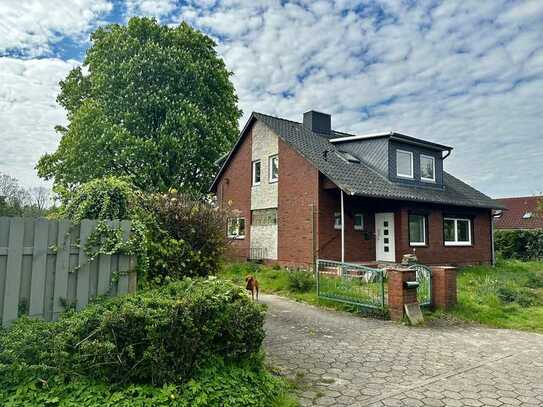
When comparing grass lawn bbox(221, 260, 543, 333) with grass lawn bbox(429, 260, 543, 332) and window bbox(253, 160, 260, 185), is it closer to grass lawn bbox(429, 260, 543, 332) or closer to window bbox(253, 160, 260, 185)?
grass lawn bbox(429, 260, 543, 332)

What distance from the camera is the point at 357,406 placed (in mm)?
4242

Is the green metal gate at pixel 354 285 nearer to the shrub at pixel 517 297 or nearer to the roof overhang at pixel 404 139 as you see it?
the shrub at pixel 517 297

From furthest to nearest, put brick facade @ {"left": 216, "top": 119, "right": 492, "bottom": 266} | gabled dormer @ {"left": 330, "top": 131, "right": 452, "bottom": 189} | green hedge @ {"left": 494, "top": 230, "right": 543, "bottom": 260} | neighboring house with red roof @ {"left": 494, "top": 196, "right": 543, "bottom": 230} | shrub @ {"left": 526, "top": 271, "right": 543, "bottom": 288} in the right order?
neighboring house with red roof @ {"left": 494, "top": 196, "right": 543, "bottom": 230} → green hedge @ {"left": 494, "top": 230, "right": 543, "bottom": 260} → gabled dormer @ {"left": 330, "top": 131, "right": 452, "bottom": 189} → brick facade @ {"left": 216, "top": 119, "right": 492, "bottom": 266} → shrub @ {"left": 526, "top": 271, "right": 543, "bottom": 288}

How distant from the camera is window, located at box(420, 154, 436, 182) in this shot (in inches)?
753

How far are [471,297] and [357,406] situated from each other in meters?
7.32

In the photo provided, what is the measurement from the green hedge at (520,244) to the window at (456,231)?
257 inches

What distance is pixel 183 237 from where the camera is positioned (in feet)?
19.4

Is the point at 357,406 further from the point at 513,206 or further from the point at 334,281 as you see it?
the point at 513,206

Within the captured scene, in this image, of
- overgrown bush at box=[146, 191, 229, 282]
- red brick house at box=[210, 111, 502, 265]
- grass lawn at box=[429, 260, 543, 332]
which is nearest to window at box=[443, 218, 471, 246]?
red brick house at box=[210, 111, 502, 265]

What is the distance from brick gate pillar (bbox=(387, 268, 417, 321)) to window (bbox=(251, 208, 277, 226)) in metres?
10.2

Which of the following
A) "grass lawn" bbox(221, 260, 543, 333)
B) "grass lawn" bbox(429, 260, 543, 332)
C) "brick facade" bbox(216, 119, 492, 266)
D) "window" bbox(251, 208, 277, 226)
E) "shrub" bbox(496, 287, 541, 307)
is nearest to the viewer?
"grass lawn" bbox(429, 260, 543, 332)

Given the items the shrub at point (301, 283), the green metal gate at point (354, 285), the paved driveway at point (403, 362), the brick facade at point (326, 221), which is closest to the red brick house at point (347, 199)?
the brick facade at point (326, 221)

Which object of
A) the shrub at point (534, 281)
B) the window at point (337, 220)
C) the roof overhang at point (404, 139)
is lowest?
the shrub at point (534, 281)

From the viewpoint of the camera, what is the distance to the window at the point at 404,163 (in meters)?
18.1
